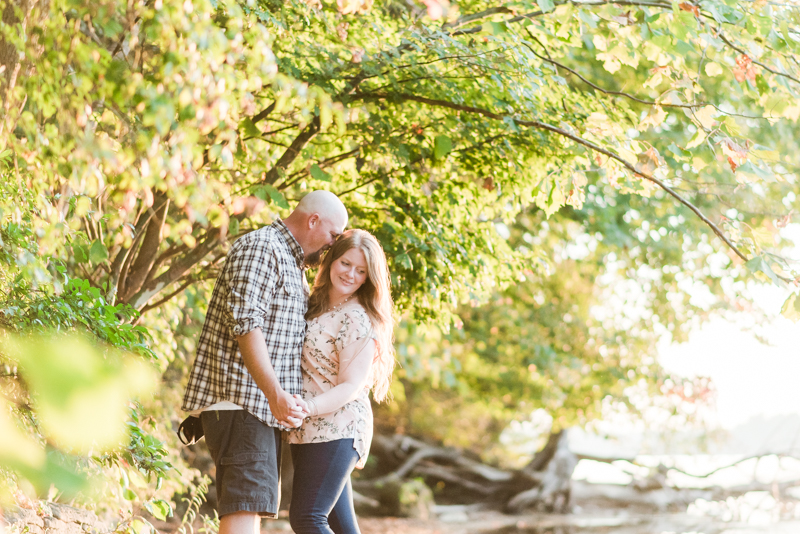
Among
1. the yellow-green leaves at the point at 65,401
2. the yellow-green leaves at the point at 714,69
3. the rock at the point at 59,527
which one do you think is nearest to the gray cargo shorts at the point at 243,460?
the rock at the point at 59,527

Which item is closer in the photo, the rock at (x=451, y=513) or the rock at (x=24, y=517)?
the rock at (x=24, y=517)

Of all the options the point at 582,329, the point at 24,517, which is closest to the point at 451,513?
the point at 582,329

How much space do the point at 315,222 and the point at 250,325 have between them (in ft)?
1.79

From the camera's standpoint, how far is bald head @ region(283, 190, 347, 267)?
2764 mm

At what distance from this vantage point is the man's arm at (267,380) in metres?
2.39

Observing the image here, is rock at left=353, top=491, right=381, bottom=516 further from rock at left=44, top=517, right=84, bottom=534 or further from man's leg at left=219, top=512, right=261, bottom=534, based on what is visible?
man's leg at left=219, top=512, right=261, bottom=534

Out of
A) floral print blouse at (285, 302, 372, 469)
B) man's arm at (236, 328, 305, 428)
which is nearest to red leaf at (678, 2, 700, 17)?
floral print blouse at (285, 302, 372, 469)

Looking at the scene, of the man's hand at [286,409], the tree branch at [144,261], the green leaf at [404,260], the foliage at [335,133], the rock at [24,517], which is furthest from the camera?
the tree branch at [144,261]

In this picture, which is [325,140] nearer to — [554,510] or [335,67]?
[335,67]

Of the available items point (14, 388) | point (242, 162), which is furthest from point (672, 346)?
point (14, 388)

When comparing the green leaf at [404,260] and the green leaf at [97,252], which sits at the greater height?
the green leaf at [97,252]

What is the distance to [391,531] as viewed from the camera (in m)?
9.24

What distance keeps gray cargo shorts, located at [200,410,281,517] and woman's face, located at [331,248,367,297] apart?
60 centimetres

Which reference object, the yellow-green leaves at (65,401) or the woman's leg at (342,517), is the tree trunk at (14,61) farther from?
the woman's leg at (342,517)
